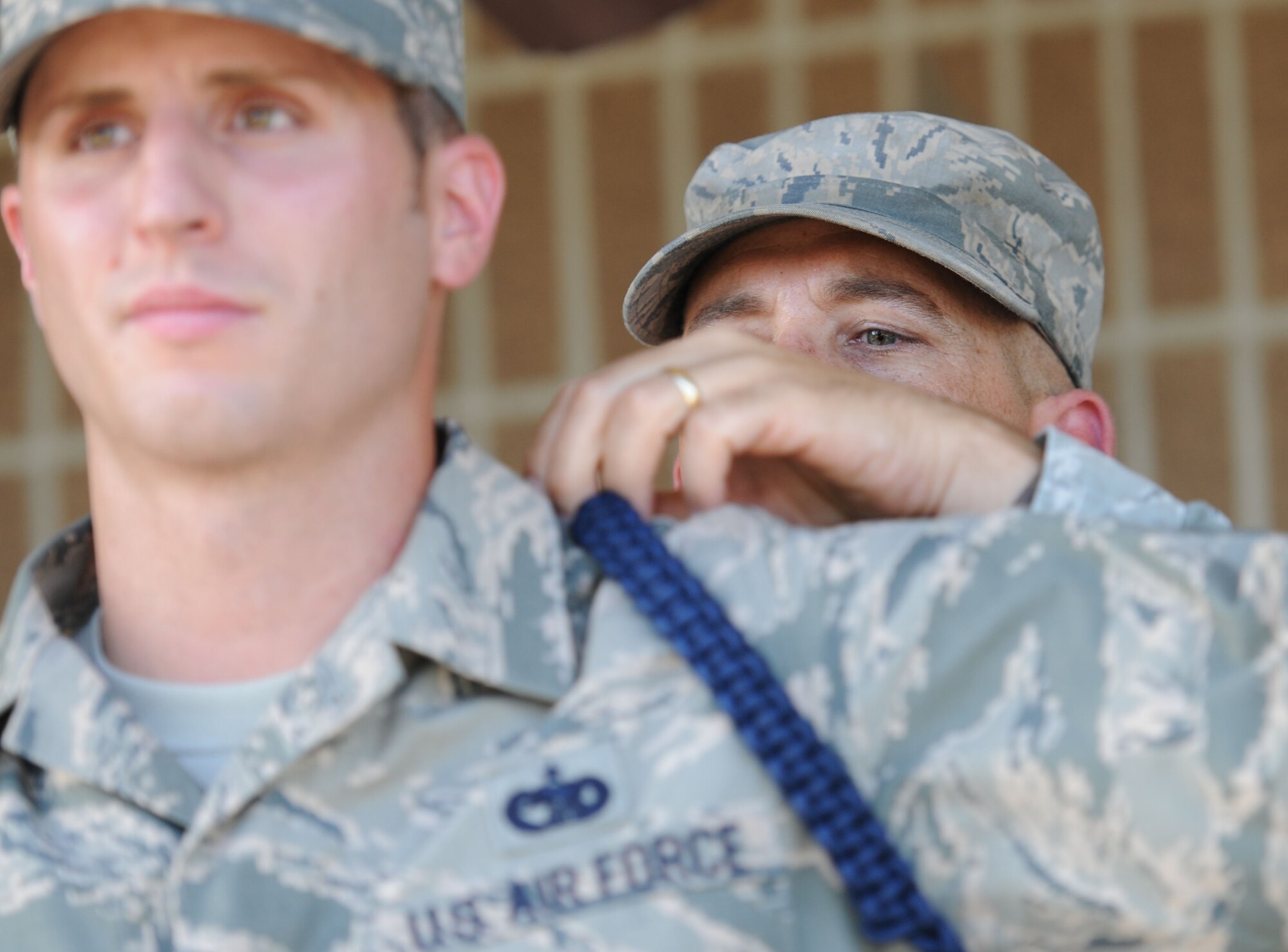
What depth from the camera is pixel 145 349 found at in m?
1.43

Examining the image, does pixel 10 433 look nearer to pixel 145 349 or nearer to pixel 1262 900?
pixel 145 349

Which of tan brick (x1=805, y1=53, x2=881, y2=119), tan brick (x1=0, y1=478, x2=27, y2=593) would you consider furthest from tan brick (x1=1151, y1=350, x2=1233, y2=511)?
tan brick (x1=0, y1=478, x2=27, y2=593)

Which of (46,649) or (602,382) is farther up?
(602,382)

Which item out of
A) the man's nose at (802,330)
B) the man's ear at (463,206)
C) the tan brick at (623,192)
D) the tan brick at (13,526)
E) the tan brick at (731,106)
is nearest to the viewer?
the man's ear at (463,206)

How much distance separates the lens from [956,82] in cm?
469

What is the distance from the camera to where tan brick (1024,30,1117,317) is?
462 cm

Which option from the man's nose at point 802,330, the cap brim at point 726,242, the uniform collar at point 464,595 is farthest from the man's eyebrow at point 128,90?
the man's nose at point 802,330

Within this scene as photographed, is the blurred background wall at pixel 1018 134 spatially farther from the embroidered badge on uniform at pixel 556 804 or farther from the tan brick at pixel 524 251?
the embroidered badge on uniform at pixel 556 804

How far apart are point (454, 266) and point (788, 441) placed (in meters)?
0.33

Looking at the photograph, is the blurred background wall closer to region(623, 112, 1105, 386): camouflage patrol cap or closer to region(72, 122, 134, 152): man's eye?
region(623, 112, 1105, 386): camouflage patrol cap

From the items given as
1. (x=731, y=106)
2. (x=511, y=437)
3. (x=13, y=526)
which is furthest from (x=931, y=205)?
(x=13, y=526)

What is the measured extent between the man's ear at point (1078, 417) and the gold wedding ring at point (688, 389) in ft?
3.07

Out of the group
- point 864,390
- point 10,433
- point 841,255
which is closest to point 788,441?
point 864,390

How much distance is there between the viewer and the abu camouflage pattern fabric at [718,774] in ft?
4.62
